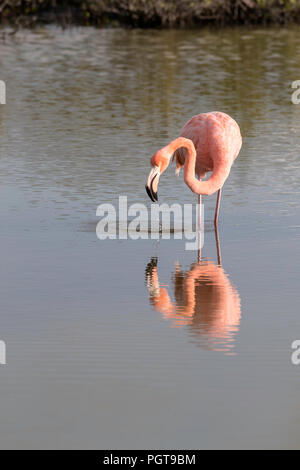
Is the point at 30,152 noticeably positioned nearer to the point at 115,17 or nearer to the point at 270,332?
the point at 270,332

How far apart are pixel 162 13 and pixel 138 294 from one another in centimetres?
2410

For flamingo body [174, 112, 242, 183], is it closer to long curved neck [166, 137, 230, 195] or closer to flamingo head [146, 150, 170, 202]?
long curved neck [166, 137, 230, 195]

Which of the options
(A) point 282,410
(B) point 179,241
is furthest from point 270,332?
(B) point 179,241

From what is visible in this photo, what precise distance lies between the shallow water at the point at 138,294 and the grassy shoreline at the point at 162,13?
47.3 ft

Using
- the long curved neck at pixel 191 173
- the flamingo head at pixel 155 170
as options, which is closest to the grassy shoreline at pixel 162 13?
the long curved neck at pixel 191 173

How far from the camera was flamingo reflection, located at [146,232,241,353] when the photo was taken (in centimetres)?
672

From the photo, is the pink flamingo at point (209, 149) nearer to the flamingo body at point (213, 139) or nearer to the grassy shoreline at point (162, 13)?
the flamingo body at point (213, 139)

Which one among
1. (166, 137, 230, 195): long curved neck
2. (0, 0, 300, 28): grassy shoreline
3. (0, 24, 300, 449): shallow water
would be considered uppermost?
(166, 137, 230, 195): long curved neck

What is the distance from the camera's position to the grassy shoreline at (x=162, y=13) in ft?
102

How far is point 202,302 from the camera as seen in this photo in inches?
293

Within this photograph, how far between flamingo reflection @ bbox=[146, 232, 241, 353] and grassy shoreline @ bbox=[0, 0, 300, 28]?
22.9m

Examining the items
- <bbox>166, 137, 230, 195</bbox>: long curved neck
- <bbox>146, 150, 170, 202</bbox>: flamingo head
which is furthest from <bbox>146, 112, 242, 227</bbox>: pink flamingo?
<bbox>146, 150, 170, 202</bbox>: flamingo head

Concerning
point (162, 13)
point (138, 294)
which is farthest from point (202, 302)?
point (162, 13)
